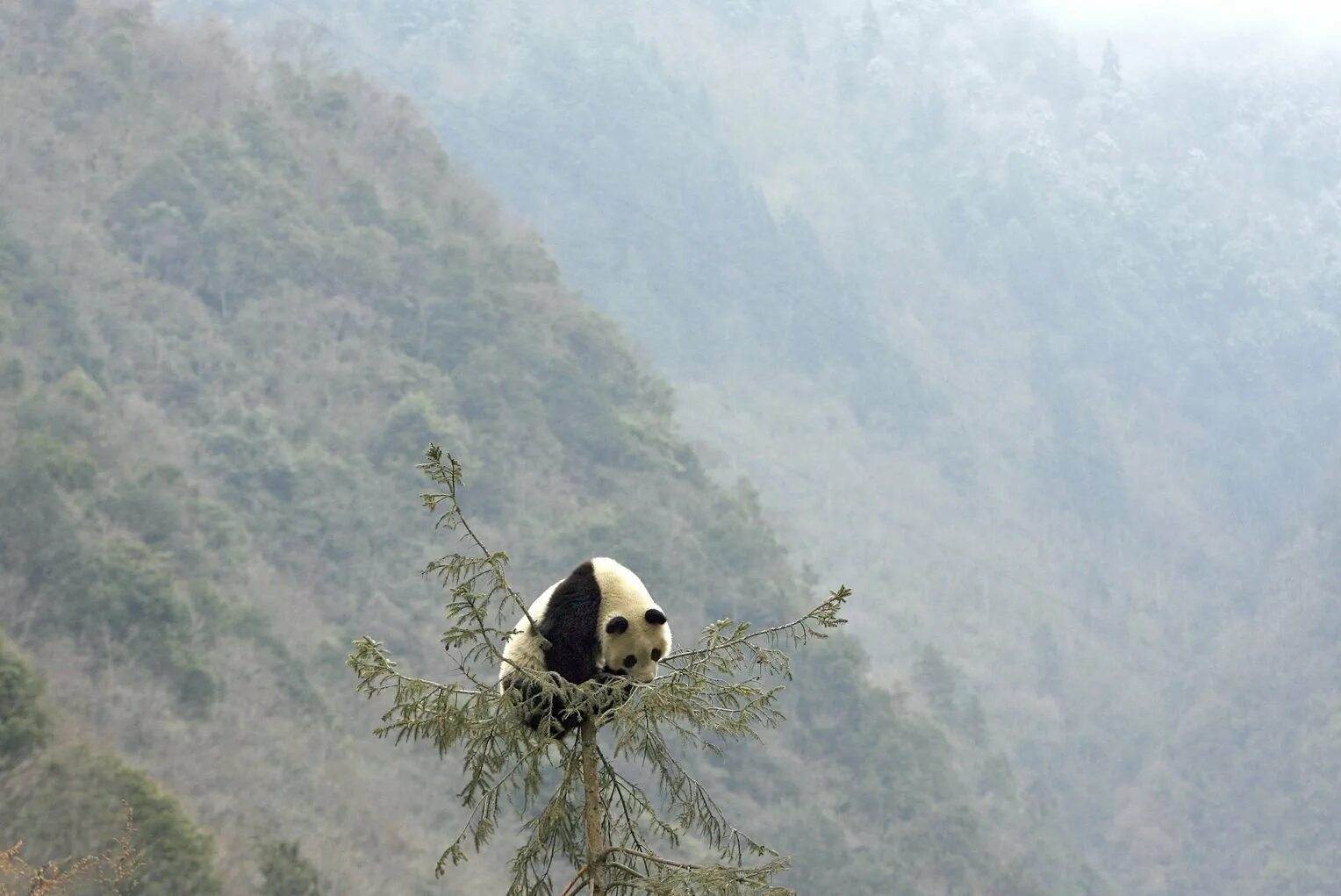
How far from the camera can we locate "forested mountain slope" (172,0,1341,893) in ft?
281

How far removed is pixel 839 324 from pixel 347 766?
7530 centimetres

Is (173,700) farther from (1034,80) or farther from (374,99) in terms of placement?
(1034,80)

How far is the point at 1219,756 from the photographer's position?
70562mm

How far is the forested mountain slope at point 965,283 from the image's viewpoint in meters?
85.7

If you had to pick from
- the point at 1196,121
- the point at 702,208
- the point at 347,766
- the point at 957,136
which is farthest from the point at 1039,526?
the point at 347,766

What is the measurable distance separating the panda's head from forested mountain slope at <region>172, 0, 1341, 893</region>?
68.3m

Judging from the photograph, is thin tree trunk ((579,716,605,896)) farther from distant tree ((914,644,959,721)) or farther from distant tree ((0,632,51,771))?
distant tree ((914,644,959,721))

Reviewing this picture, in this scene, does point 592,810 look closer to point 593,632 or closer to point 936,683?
point 593,632

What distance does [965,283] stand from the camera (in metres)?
113

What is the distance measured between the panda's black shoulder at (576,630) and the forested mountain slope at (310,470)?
60.5ft

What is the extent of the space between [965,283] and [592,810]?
110704 mm

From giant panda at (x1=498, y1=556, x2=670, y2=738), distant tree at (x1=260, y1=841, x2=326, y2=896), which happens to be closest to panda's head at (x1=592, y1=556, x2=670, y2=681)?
giant panda at (x1=498, y1=556, x2=670, y2=738)

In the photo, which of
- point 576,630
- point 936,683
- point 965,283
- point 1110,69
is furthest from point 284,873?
point 1110,69

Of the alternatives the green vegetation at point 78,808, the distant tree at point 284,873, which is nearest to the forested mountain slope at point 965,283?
the distant tree at point 284,873
